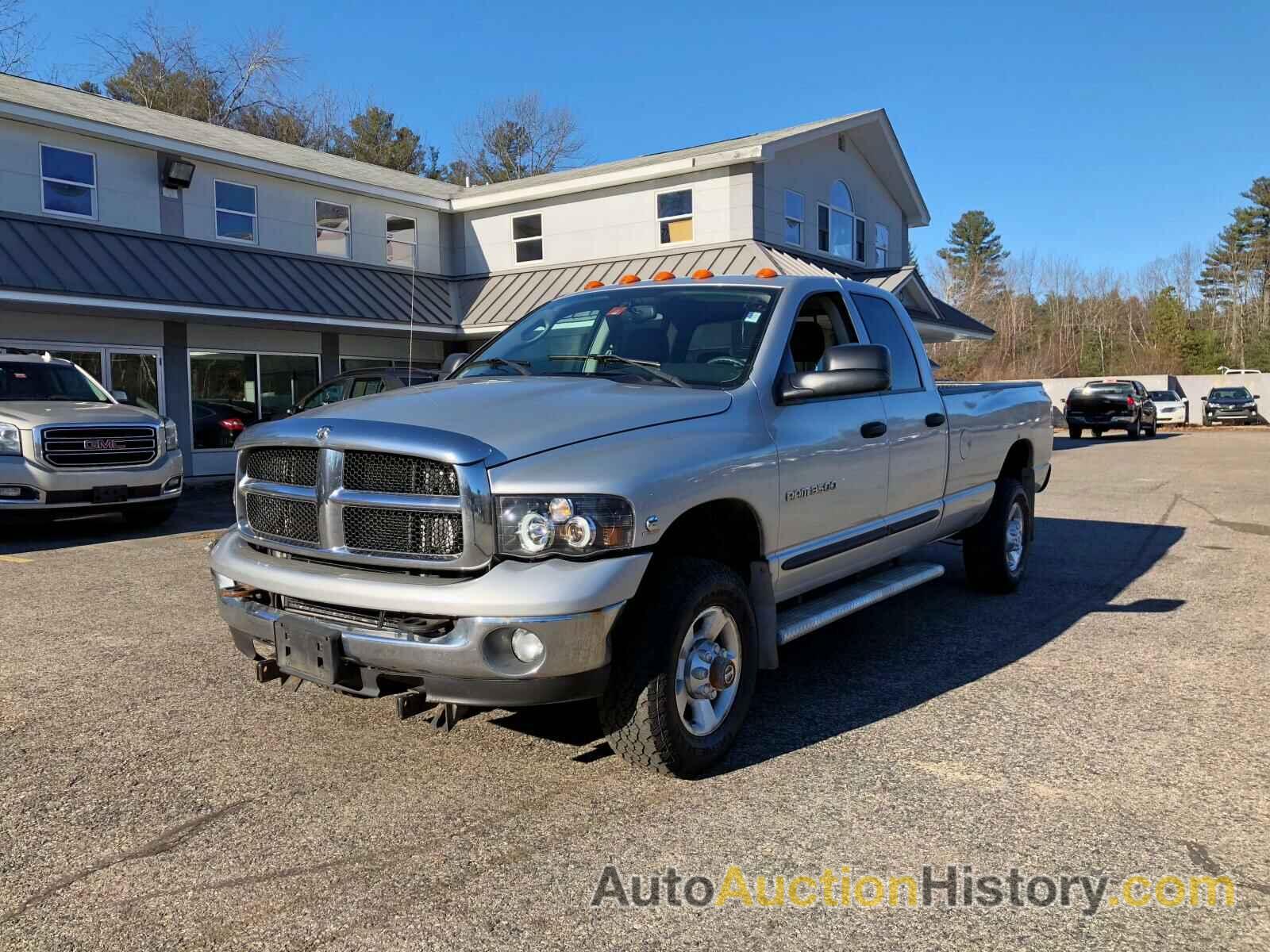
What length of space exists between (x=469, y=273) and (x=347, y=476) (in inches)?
758

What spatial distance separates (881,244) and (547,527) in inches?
930

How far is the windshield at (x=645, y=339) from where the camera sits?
174 inches

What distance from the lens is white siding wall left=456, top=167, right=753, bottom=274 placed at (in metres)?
18.9

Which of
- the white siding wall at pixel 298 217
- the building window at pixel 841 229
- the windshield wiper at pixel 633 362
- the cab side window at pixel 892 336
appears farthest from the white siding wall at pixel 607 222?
the windshield wiper at pixel 633 362

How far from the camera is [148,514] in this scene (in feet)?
35.6

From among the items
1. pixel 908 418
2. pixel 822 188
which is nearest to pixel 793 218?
pixel 822 188

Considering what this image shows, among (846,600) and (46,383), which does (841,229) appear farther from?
(846,600)

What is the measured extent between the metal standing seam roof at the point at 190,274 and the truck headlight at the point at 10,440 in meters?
5.30

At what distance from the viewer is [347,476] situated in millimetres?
3574

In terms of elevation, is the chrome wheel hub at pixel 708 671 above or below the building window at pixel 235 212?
below

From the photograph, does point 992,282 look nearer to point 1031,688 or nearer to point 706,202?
point 706,202

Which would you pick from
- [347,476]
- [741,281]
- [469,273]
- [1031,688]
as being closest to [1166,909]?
[1031,688]

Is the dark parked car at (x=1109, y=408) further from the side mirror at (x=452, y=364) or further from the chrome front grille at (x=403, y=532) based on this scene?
the chrome front grille at (x=403, y=532)

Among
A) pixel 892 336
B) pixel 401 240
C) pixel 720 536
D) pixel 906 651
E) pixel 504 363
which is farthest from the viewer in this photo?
pixel 401 240
